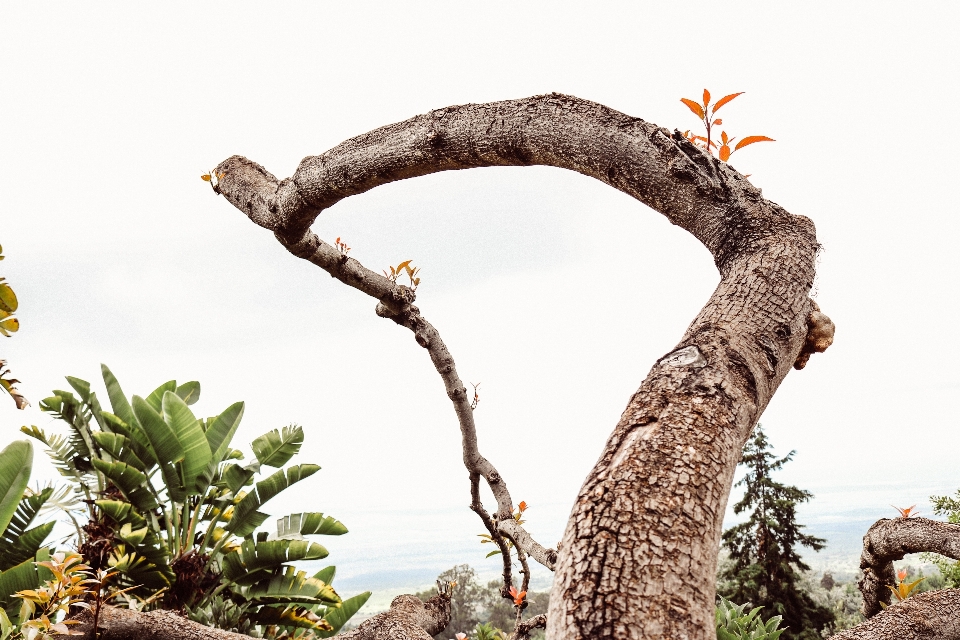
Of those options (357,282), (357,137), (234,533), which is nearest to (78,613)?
(357,282)

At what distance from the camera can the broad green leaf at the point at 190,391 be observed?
7.32 metres

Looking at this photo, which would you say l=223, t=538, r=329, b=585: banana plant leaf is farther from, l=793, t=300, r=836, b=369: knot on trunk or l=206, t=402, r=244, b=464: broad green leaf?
l=793, t=300, r=836, b=369: knot on trunk

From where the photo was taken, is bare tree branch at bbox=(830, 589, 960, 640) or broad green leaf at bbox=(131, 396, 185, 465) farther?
broad green leaf at bbox=(131, 396, 185, 465)

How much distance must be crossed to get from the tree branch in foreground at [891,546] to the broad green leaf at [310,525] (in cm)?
415

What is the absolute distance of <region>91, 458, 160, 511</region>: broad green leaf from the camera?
16.7ft

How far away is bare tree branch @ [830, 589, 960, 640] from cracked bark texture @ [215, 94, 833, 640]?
78.9 inches

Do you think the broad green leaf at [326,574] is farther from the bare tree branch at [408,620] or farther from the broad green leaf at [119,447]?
the bare tree branch at [408,620]

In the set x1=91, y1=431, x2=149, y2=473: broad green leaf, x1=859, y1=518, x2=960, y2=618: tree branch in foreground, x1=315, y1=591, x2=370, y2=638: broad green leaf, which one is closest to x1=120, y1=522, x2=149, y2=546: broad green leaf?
x1=91, y1=431, x2=149, y2=473: broad green leaf

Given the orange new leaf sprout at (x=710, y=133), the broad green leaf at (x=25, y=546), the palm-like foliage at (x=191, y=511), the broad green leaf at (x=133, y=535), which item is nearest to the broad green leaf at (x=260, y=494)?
the palm-like foliage at (x=191, y=511)

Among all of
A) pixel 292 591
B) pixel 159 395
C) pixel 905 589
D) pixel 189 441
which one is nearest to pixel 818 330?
pixel 905 589

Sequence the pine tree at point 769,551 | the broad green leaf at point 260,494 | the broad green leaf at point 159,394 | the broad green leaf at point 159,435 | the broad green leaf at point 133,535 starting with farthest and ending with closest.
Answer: the pine tree at point 769,551, the broad green leaf at point 159,394, the broad green leaf at point 260,494, the broad green leaf at point 159,435, the broad green leaf at point 133,535

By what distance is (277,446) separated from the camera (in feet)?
19.6

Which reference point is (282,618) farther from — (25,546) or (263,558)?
(25,546)

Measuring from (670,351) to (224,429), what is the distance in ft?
19.9
